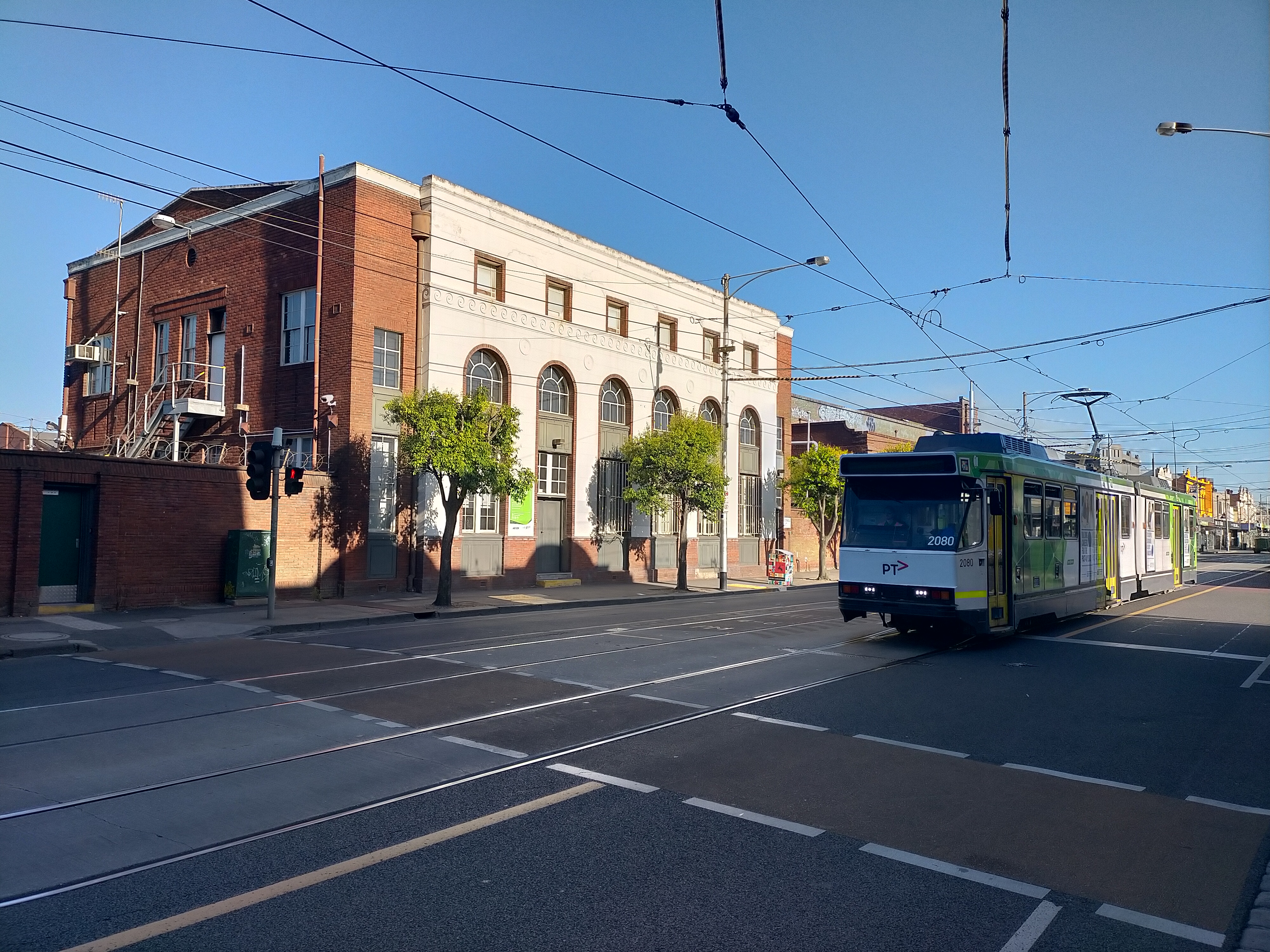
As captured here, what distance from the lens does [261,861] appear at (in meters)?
5.18

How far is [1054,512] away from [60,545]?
19.8 meters

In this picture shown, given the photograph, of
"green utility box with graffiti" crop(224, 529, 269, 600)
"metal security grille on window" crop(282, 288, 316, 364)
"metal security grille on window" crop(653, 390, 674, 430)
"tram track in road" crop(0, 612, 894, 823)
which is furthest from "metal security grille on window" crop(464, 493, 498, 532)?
"tram track in road" crop(0, 612, 894, 823)

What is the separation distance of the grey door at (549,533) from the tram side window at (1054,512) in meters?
15.6

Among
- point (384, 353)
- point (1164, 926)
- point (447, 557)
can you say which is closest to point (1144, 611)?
point (447, 557)

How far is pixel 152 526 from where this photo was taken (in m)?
19.3

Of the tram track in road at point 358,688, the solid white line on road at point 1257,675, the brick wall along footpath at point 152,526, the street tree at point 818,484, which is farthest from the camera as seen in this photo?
the street tree at point 818,484

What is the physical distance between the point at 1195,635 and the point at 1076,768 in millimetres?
11605

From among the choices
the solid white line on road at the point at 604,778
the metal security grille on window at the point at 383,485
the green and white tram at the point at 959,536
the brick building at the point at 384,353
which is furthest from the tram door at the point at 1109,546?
the metal security grille on window at the point at 383,485

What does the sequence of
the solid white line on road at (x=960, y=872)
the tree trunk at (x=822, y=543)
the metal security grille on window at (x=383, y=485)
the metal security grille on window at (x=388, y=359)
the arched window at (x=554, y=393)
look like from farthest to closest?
1. the tree trunk at (x=822, y=543)
2. the arched window at (x=554, y=393)
3. the metal security grille on window at (x=388, y=359)
4. the metal security grille on window at (x=383, y=485)
5. the solid white line on road at (x=960, y=872)

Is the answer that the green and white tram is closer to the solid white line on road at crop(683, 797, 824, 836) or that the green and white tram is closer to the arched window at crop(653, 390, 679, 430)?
the solid white line on road at crop(683, 797, 824, 836)

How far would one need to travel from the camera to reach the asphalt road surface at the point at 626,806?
176 inches

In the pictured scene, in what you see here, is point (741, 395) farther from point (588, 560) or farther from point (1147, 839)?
point (1147, 839)

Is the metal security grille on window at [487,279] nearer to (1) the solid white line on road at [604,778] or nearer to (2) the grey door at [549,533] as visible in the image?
(2) the grey door at [549,533]

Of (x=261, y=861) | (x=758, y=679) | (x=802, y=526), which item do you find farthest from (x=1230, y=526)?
(x=261, y=861)
